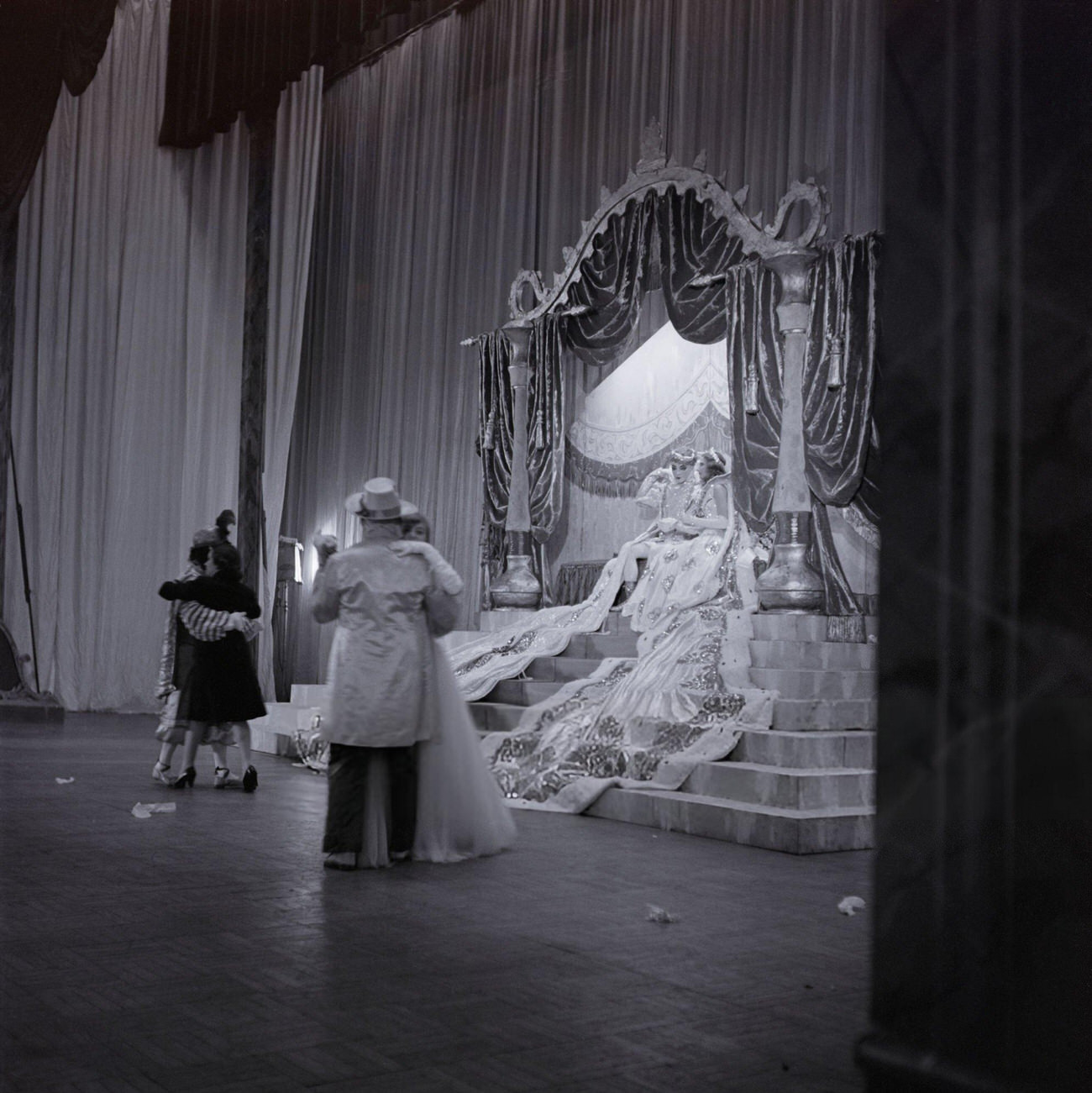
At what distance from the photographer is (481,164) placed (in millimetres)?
12648

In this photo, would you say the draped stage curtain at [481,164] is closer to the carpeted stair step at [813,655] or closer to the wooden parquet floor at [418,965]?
the carpeted stair step at [813,655]

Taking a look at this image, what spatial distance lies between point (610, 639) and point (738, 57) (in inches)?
183

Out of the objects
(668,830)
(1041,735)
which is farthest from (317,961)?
(668,830)

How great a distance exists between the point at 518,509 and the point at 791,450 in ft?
10.6

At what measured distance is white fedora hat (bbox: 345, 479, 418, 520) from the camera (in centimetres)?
480

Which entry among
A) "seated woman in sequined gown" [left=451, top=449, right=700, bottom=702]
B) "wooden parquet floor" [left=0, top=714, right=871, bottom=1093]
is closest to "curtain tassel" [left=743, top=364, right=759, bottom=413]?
"seated woman in sequined gown" [left=451, top=449, right=700, bottom=702]

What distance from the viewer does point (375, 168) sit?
14.1 m

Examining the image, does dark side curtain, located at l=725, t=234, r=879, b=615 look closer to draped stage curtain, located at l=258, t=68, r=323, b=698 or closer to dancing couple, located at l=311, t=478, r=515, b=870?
dancing couple, located at l=311, t=478, r=515, b=870

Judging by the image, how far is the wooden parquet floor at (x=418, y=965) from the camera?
251cm

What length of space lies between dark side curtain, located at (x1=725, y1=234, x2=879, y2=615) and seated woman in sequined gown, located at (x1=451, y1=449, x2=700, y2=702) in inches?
37.4

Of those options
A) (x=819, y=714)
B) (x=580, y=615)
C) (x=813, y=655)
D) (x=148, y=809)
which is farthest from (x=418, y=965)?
(x=580, y=615)

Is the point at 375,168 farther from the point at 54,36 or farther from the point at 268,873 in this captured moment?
the point at 268,873

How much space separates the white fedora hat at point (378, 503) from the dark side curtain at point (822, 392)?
3.46 m

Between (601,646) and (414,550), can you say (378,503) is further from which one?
(601,646)
